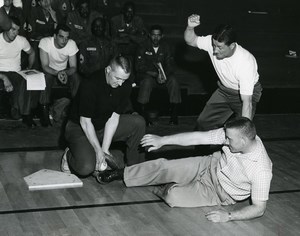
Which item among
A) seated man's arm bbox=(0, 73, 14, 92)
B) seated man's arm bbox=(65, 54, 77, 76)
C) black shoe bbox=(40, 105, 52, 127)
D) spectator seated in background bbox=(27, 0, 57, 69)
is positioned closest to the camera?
seated man's arm bbox=(0, 73, 14, 92)

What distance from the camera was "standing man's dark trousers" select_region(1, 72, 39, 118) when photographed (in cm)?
676

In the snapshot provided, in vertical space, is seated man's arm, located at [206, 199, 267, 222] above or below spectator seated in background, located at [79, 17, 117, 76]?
below

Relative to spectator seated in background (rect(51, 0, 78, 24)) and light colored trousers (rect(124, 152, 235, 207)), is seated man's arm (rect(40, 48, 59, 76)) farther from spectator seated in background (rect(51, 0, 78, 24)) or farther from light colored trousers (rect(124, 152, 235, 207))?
light colored trousers (rect(124, 152, 235, 207))

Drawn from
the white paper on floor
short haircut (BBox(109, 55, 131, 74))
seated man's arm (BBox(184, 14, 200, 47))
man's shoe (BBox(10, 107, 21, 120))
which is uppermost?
seated man's arm (BBox(184, 14, 200, 47))

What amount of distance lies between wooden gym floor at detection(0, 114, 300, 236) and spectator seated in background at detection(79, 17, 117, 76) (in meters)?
1.93

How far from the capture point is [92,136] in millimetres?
4910

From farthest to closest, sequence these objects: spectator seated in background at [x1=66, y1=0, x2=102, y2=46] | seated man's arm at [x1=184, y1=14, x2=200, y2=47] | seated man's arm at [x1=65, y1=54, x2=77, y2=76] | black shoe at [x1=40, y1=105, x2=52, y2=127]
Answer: spectator seated in background at [x1=66, y1=0, x2=102, y2=46] < seated man's arm at [x1=65, y1=54, x2=77, y2=76] < black shoe at [x1=40, y1=105, x2=52, y2=127] < seated man's arm at [x1=184, y1=14, x2=200, y2=47]

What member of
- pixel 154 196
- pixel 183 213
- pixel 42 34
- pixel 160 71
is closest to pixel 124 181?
pixel 154 196

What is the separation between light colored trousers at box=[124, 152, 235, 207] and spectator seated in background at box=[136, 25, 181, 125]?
244cm

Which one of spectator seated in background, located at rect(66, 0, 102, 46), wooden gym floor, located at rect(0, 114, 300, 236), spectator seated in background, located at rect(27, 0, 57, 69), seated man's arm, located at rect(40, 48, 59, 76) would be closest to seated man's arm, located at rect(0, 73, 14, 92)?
seated man's arm, located at rect(40, 48, 59, 76)

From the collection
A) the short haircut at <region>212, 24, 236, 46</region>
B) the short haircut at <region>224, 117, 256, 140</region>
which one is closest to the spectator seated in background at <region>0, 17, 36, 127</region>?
the short haircut at <region>212, 24, 236, 46</region>

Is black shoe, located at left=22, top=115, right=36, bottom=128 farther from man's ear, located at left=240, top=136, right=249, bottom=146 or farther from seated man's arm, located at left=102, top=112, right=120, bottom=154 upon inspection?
man's ear, located at left=240, top=136, right=249, bottom=146

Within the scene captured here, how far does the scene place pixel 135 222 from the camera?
4266 mm

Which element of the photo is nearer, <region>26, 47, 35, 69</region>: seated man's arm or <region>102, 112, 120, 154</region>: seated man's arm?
<region>102, 112, 120, 154</region>: seated man's arm
